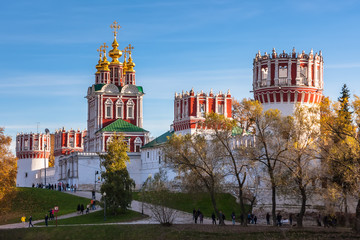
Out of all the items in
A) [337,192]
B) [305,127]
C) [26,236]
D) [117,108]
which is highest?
[117,108]

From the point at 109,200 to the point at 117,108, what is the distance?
39.6 metres

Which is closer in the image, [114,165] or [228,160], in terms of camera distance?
[228,160]

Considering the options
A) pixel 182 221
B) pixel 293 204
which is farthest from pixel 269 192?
pixel 182 221

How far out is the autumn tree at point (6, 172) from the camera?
61.1 metres

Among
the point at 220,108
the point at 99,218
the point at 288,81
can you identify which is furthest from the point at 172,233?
the point at 220,108

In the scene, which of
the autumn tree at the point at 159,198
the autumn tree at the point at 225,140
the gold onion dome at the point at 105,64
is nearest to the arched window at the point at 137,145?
the gold onion dome at the point at 105,64

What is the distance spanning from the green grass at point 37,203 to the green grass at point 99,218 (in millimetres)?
3772

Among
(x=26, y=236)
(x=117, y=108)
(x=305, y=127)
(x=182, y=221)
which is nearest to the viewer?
(x=305, y=127)

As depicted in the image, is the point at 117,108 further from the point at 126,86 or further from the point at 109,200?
the point at 109,200

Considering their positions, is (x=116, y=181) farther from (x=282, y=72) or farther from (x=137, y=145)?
(x=137, y=145)

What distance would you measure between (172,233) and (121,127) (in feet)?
164

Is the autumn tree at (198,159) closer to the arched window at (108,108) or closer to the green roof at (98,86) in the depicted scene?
the arched window at (108,108)

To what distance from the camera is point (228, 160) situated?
52219 millimetres

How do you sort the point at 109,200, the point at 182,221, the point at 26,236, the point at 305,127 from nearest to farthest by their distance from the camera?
the point at 305,127 < the point at 26,236 < the point at 182,221 < the point at 109,200
